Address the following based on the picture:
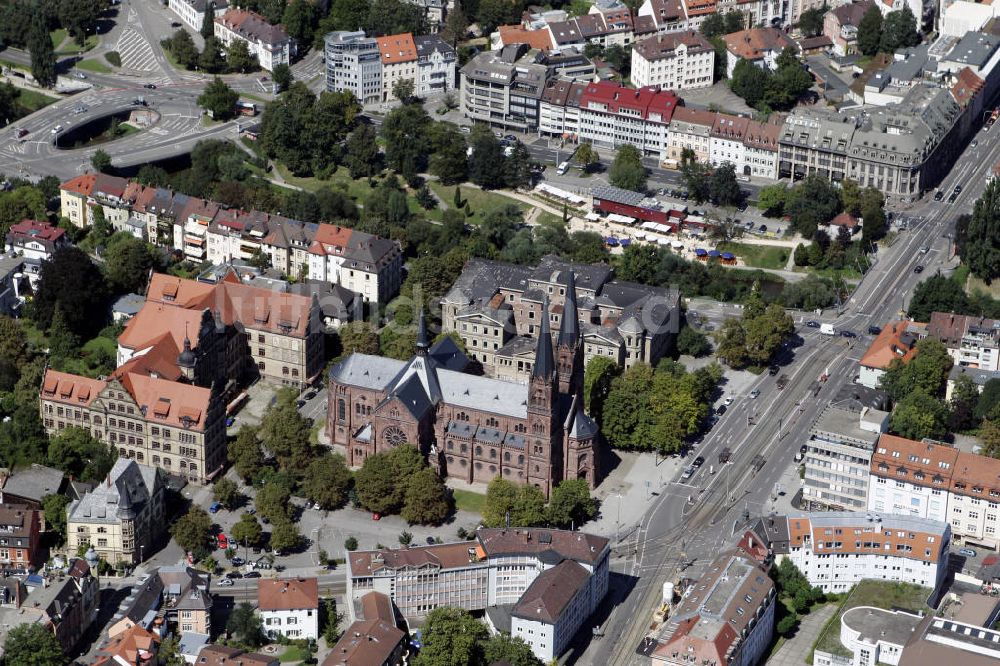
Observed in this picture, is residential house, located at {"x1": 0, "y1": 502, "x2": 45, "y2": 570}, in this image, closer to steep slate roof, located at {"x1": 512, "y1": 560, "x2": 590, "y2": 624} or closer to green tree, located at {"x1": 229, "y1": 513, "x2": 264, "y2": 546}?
green tree, located at {"x1": 229, "y1": 513, "x2": 264, "y2": 546}

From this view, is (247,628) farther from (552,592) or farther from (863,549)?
(863,549)

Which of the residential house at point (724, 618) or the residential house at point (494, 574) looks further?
the residential house at point (494, 574)

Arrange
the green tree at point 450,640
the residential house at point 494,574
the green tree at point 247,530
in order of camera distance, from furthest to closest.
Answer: the green tree at point 247,530 → the residential house at point 494,574 → the green tree at point 450,640

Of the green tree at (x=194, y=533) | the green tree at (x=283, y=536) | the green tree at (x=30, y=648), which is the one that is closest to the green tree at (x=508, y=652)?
the green tree at (x=283, y=536)

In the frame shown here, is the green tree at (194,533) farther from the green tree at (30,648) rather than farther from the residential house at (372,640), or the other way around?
the green tree at (30,648)

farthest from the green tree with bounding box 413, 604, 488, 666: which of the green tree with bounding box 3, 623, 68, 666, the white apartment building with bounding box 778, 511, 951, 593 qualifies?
the white apartment building with bounding box 778, 511, 951, 593

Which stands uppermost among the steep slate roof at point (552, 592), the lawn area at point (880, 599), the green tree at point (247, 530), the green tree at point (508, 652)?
the steep slate roof at point (552, 592)

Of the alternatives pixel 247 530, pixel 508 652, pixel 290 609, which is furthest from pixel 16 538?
pixel 508 652

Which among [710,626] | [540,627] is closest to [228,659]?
[540,627]
